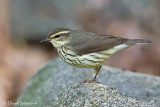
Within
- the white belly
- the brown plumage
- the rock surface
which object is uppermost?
the brown plumage

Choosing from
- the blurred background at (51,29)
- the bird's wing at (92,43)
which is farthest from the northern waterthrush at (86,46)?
the blurred background at (51,29)

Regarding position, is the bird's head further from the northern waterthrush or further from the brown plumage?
the brown plumage

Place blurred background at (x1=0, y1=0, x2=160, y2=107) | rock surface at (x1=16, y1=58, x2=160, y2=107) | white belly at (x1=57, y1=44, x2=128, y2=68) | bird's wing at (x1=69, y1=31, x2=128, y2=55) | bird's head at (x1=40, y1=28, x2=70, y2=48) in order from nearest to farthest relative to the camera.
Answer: rock surface at (x1=16, y1=58, x2=160, y2=107), white belly at (x1=57, y1=44, x2=128, y2=68), bird's wing at (x1=69, y1=31, x2=128, y2=55), bird's head at (x1=40, y1=28, x2=70, y2=48), blurred background at (x1=0, y1=0, x2=160, y2=107)

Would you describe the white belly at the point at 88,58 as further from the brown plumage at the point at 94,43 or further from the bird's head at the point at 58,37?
the bird's head at the point at 58,37

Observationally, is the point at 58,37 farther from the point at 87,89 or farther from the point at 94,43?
the point at 87,89

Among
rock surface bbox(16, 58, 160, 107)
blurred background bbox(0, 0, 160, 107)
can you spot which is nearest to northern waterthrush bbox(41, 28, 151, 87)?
rock surface bbox(16, 58, 160, 107)

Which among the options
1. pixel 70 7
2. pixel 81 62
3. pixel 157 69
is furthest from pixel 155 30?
pixel 81 62

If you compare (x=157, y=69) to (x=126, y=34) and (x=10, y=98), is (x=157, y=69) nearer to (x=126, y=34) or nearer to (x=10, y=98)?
(x=126, y=34)
